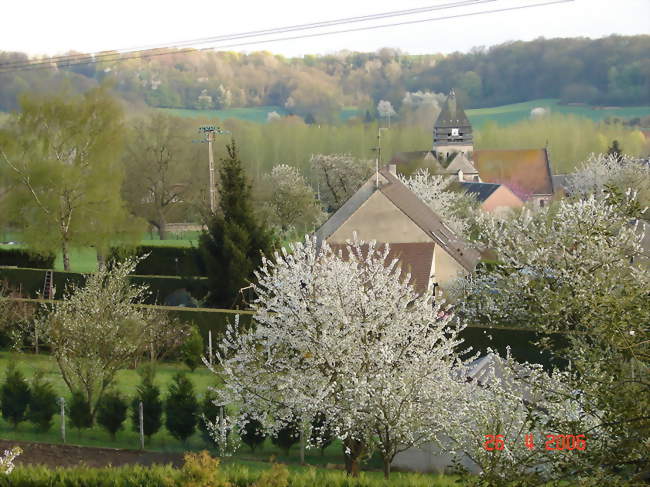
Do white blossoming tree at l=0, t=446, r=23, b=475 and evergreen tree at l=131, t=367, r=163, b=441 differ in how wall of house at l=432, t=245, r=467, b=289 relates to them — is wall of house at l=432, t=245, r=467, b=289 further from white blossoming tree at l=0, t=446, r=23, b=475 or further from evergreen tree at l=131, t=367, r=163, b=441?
white blossoming tree at l=0, t=446, r=23, b=475

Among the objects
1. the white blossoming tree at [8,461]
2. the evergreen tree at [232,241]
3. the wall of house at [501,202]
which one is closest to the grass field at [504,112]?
the wall of house at [501,202]

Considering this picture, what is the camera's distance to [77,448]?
67.2 feet

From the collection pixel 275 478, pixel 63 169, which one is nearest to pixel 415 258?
pixel 275 478

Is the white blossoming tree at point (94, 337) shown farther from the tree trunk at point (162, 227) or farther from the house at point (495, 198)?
the tree trunk at point (162, 227)

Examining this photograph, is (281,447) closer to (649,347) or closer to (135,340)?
(135,340)

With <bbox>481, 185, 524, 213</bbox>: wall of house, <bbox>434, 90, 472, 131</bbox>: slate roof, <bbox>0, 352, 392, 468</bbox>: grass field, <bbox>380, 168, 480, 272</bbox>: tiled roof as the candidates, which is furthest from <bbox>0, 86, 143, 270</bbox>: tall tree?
<bbox>434, 90, 472, 131</bbox>: slate roof

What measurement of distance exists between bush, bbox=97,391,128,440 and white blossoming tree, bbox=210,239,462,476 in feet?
18.2

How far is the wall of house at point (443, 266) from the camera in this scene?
1325 inches

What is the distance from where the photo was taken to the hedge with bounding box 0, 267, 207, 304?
3569cm

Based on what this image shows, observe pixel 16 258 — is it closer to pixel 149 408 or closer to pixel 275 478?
pixel 149 408

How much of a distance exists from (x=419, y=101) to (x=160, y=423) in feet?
542

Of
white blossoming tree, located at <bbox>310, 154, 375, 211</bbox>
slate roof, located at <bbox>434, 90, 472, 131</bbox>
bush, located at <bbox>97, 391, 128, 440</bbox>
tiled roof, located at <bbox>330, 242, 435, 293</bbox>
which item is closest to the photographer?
bush, located at <bbox>97, 391, 128, 440</bbox>

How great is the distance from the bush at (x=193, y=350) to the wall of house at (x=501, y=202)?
38604 mm
